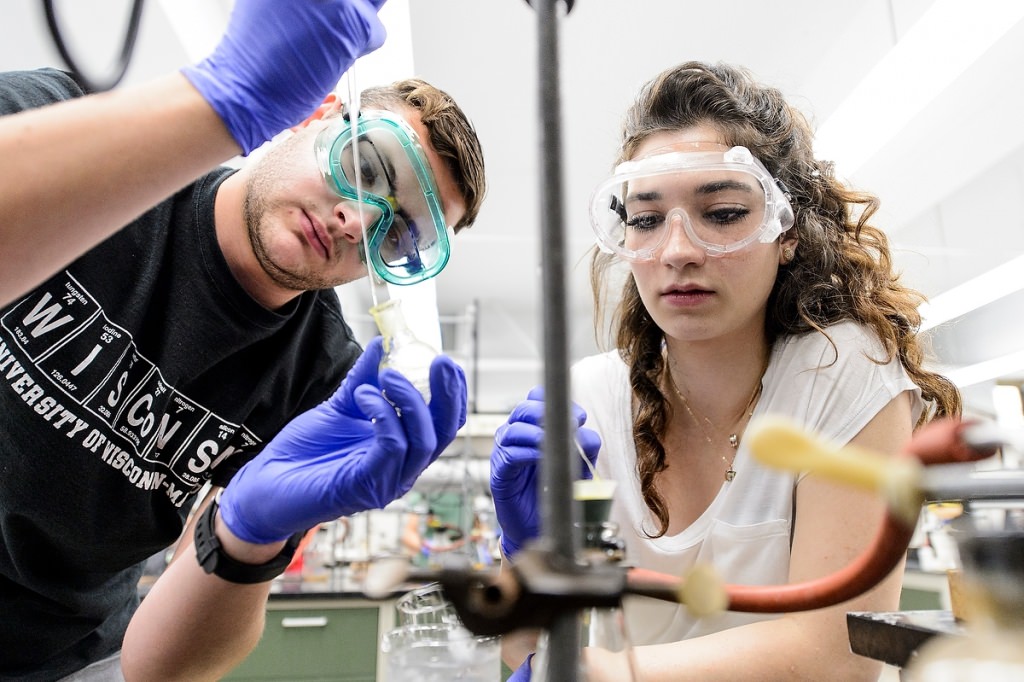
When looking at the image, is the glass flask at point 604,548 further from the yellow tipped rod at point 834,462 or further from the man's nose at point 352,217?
the man's nose at point 352,217

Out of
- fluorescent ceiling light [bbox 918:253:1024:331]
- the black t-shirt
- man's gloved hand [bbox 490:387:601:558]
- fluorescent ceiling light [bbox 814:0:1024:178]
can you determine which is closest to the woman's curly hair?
man's gloved hand [bbox 490:387:601:558]

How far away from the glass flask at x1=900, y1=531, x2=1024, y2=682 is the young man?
0.74m

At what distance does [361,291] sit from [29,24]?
15.5 feet

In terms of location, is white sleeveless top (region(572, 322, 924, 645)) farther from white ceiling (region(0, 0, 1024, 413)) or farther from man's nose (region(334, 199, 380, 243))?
white ceiling (region(0, 0, 1024, 413))

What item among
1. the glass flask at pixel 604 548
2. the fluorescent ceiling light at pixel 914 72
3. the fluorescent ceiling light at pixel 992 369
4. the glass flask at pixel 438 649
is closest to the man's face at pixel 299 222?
the glass flask at pixel 438 649

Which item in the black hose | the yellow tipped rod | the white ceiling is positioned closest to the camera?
the yellow tipped rod

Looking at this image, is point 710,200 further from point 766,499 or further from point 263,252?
point 263,252

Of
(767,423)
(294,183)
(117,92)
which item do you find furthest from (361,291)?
(767,423)

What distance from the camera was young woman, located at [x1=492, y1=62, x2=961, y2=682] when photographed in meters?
1.14

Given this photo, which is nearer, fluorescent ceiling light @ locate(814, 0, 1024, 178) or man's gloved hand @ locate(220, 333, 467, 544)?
man's gloved hand @ locate(220, 333, 467, 544)

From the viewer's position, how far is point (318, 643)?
358 centimetres

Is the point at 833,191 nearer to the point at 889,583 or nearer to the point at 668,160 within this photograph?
the point at 668,160

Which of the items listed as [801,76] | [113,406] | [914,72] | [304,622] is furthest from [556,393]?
[801,76]

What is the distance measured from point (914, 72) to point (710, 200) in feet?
7.52
